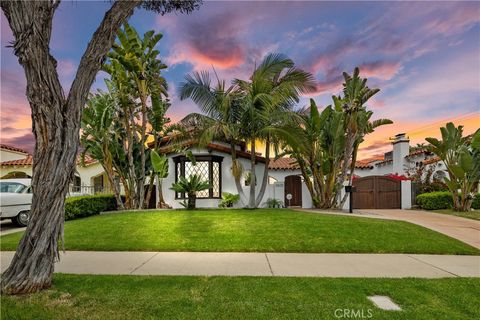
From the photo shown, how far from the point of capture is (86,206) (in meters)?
12.2

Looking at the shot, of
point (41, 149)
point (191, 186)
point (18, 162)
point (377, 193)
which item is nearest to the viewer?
point (41, 149)

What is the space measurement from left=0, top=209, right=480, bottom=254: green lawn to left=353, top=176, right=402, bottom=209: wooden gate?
7.88 meters

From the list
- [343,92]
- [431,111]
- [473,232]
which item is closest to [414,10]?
[343,92]

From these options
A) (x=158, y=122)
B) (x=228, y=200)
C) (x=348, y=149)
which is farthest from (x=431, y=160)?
(x=158, y=122)

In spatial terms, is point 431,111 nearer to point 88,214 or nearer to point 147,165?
point 147,165

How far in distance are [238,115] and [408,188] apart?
1105 centimetres

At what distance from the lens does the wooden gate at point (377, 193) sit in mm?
16234

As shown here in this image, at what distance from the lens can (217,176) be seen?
15086 millimetres

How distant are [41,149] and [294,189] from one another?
15.4 meters

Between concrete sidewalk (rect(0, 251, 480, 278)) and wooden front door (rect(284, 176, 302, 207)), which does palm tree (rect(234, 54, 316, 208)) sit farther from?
concrete sidewalk (rect(0, 251, 480, 278))

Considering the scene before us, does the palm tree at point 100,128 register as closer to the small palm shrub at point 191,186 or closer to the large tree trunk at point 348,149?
the small palm shrub at point 191,186

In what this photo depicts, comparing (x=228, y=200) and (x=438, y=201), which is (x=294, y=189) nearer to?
(x=228, y=200)

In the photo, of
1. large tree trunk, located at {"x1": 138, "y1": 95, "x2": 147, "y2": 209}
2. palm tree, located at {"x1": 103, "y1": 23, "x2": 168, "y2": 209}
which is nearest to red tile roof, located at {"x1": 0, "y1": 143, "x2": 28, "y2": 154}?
palm tree, located at {"x1": 103, "y1": 23, "x2": 168, "y2": 209}

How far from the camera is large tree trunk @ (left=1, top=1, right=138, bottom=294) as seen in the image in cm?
391
